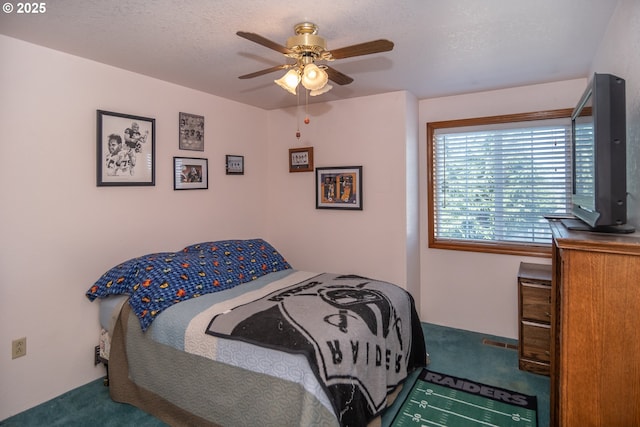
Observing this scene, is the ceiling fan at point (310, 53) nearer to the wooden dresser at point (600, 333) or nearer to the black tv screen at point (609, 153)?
the black tv screen at point (609, 153)

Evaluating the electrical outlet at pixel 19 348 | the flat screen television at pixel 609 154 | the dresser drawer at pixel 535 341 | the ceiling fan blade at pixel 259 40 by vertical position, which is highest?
the ceiling fan blade at pixel 259 40

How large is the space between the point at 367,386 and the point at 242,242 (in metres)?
1.79

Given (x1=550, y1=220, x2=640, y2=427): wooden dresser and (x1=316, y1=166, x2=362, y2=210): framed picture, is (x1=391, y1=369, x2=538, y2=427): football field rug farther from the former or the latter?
(x1=316, y1=166, x2=362, y2=210): framed picture

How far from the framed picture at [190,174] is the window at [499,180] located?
7.58 ft

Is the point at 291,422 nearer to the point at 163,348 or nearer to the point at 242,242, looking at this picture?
the point at 163,348

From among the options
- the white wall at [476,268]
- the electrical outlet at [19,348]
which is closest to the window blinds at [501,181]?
the white wall at [476,268]

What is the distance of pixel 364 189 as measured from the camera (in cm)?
374

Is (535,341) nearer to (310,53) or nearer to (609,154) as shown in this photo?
(609,154)

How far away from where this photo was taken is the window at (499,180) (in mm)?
3258

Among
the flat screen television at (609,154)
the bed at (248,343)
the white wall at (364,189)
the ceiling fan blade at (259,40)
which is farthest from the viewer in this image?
the white wall at (364,189)

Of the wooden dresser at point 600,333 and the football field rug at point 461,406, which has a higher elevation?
the wooden dresser at point 600,333

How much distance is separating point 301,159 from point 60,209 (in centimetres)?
233

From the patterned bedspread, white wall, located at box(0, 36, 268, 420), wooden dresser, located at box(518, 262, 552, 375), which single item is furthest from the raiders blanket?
white wall, located at box(0, 36, 268, 420)

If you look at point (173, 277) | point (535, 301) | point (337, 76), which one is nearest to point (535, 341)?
point (535, 301)
